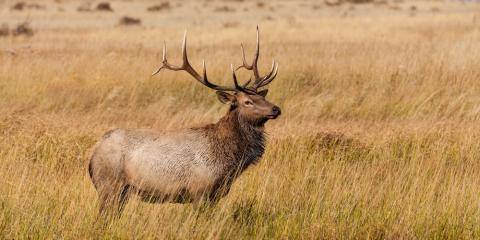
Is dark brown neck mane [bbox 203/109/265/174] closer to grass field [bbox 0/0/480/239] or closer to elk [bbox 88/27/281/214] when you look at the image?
elk [bbox 88/27/281/214]

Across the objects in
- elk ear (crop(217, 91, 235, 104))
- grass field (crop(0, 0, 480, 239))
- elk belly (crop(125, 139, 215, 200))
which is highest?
elk ear (crop(217, 91, 235, 104))

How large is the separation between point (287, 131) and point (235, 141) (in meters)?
2.96

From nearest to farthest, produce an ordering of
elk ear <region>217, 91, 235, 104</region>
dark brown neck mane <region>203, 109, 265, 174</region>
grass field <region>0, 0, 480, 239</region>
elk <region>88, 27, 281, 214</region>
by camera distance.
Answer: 1. grass field <region>0, 0, 480, 239</region>
2. elk <region>88, 27, 281, 214</region>
3. dark brown neck mane <region>203, 109, 265, 174</region>
4. elk ear <region>217, 91, 235, 104</region>

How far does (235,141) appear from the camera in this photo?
667 cm

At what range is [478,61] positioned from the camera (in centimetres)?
1429

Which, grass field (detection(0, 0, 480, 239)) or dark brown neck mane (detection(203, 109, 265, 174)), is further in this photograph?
dark brown neck mane (detection(203, 109, 265, 174))

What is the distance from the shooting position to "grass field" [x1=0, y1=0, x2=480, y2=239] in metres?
5.84

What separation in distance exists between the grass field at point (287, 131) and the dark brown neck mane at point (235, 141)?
26 cm

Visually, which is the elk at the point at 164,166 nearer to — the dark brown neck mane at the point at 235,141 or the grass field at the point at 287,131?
the dark brown neck mane at the point at 235,141

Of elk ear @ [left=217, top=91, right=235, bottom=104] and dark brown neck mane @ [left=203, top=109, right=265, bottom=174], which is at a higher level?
elk ear @ [left=217, top=91, right=235, bottom=104]

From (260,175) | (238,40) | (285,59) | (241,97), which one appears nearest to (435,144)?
(260,175)

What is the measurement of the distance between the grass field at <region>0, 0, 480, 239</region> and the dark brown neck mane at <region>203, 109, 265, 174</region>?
26cm

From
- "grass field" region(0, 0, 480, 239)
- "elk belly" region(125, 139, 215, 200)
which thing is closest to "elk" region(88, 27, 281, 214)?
"elk belly" region(125, 139, 215, 200)

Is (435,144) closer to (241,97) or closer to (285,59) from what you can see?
(241,97)
